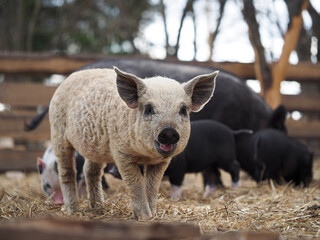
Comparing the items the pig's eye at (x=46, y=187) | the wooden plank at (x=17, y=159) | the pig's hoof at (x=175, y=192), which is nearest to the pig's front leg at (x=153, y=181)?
the pig's hoof at (x=175, y=192)

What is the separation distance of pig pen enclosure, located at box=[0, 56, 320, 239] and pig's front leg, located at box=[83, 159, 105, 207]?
0.32ft

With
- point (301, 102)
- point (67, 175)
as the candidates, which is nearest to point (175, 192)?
point (67, 175)

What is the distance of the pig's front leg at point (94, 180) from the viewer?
3560 mm

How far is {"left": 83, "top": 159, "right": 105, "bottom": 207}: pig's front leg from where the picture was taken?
3560mm

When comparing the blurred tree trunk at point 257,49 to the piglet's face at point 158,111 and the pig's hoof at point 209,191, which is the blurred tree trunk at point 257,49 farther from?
the piglet's face at point 158,111

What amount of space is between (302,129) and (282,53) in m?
1.51

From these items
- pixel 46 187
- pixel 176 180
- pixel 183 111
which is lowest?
pixel 46 187

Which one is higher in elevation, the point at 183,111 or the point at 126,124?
the point at 183,111

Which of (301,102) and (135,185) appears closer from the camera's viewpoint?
(135,185)

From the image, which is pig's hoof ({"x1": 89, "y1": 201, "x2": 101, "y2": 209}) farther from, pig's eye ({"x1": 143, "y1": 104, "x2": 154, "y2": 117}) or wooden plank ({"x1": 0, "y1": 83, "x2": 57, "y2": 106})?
wooden plank ({"x1": 0, "y1": 83, "x2": 57, "y2": 106})

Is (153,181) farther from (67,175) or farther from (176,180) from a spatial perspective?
(176,180)

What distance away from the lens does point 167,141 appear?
2.56 m

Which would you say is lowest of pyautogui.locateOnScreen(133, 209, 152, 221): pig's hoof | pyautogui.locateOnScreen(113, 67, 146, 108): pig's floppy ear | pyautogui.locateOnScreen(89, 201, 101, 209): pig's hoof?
pyautogui.locateOnScreen(89, 201, 101, 209): pig's hoof

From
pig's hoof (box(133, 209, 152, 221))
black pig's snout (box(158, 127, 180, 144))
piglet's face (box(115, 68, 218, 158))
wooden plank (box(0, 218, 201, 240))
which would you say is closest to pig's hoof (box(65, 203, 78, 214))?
pig's hoof (box(133, 209, 152, 221))
